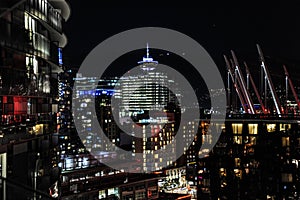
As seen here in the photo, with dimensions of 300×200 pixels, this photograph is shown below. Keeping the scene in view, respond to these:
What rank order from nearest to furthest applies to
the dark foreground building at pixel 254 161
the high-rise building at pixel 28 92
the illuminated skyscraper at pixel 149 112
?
the high-rise building at pixel 28 92
the dark foreground building at pixel 254 161
the illuminated skyscraper at pixel 149 112

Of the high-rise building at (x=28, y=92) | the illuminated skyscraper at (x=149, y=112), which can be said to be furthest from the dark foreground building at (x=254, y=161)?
the illuminated skyscraper at (x=149, y=112)

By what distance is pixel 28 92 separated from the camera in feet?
23.3

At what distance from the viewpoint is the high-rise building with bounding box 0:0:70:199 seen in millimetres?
6176

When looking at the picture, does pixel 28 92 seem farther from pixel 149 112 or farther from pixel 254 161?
pixel 149 112

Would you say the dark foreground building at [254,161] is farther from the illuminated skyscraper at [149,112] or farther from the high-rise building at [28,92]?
the illuminated skyscraper at [149,112]

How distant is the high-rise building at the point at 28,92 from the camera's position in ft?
20.3

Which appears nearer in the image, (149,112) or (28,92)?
(28,92)

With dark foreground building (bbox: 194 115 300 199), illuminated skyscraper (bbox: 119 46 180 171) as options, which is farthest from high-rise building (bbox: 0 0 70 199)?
illuminated skyscraper (bbox: 119 46 180 171)

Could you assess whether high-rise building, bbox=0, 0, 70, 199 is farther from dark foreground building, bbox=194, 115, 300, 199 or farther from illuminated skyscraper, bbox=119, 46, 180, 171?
illuminated skyscraper, bbox=119, 46, 180, 171

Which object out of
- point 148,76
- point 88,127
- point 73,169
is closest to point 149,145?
point 88,127

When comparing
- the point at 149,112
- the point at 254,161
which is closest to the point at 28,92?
the point at 254,161

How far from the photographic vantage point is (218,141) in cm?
1888

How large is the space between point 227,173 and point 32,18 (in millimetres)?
12813

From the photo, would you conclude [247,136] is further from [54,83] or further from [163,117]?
[163,117]
